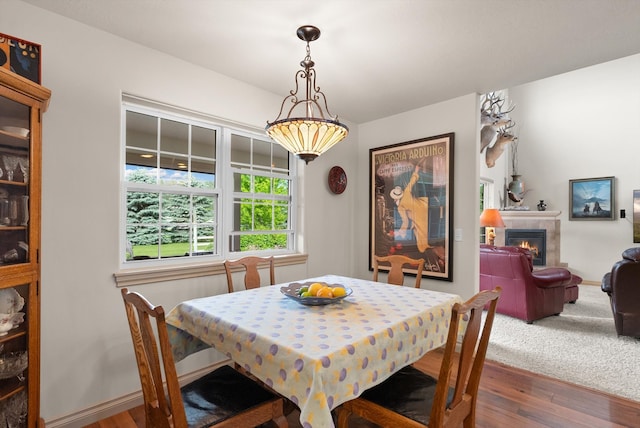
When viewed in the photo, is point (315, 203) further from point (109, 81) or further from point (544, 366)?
point (544, 366)

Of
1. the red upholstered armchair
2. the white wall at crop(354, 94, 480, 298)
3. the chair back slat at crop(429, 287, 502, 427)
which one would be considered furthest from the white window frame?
the red upholstered armchair

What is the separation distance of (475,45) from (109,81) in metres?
2.50

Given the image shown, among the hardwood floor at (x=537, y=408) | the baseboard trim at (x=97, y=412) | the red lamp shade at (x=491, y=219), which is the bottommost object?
the hardwood floor at (x=537, y=408)

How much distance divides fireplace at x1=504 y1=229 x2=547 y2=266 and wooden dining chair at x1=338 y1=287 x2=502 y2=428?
21.1 feet

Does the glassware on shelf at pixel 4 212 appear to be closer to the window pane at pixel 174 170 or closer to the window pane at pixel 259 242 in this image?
the window pane at pixel 174 170

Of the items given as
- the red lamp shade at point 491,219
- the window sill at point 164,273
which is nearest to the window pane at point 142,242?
the window sill at point 164,273

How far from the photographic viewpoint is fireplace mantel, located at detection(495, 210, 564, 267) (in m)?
6.91

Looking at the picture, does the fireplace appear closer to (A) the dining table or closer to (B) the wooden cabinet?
(A) the dining table

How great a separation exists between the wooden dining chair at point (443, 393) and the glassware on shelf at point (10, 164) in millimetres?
1933

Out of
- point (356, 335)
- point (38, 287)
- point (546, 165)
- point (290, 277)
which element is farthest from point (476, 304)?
point (546, 165)

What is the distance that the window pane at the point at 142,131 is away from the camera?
2.47 meters

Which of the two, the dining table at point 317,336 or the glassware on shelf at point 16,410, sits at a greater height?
the dining table at point 317,336

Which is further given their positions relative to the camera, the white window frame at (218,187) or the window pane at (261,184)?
the window pane at (261,184)

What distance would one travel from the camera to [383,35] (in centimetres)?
221
